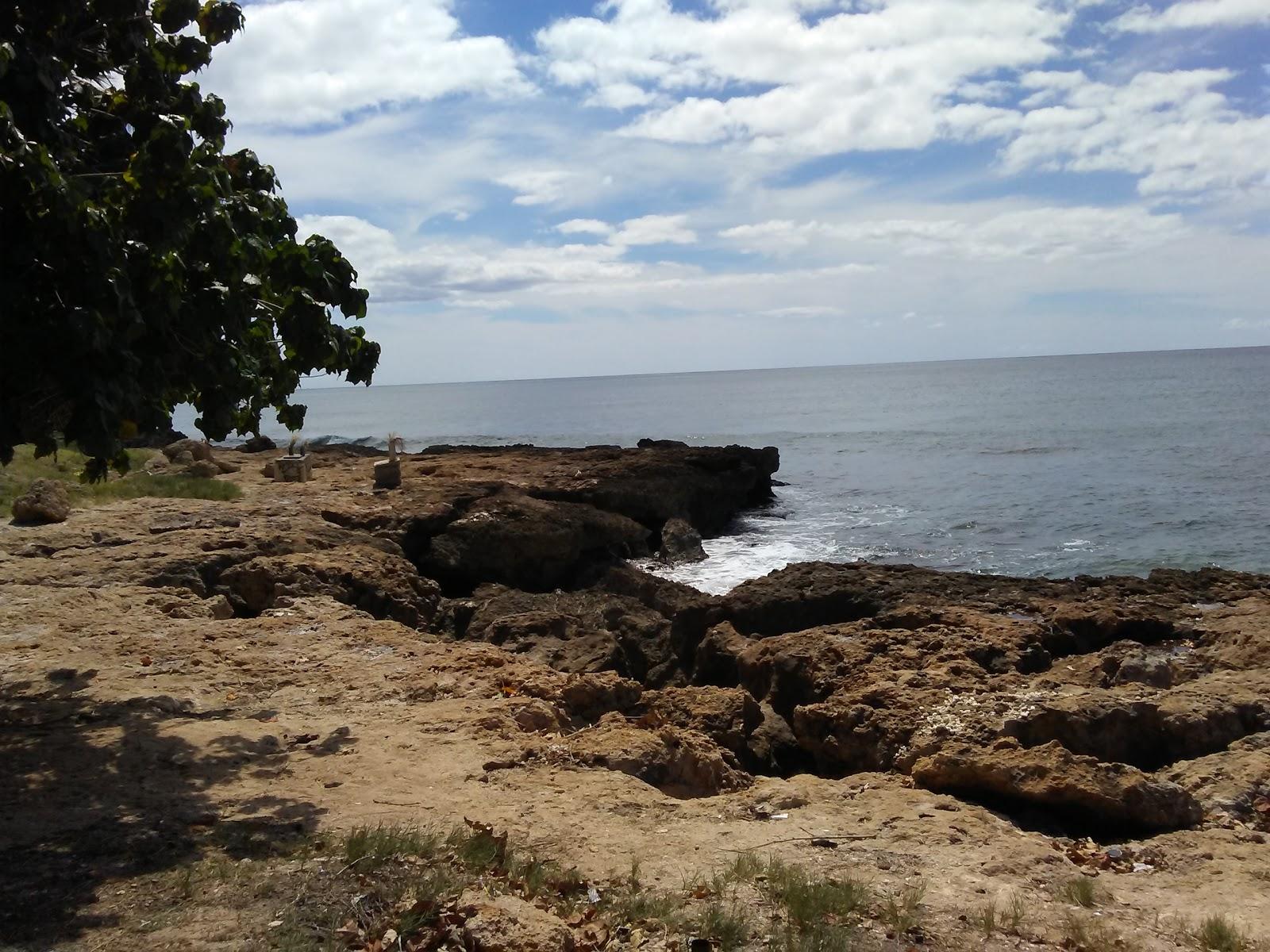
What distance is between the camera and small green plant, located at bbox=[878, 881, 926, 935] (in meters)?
4.87

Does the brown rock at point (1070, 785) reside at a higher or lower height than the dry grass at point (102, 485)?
lower

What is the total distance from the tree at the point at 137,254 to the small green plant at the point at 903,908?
455 cm

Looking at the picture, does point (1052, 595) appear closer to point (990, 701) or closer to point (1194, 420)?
point (990, 701)

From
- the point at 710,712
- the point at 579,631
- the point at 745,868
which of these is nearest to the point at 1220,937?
the point at 745,868

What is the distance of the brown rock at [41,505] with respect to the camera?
1359cm

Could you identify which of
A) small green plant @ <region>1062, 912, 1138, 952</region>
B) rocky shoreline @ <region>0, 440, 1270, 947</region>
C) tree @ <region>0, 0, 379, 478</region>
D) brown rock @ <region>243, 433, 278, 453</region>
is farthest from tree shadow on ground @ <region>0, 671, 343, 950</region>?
brown rock @ <region>243, 433, 278, 453</region>

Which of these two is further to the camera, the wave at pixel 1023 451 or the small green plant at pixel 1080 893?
the wave at pixel 1023 451

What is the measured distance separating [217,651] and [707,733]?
432 centimetres

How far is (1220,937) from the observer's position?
4.80 meters

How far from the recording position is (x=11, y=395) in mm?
5984

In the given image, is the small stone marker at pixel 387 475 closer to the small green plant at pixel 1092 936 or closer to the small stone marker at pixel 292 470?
the small stone marker at pixel 292 470

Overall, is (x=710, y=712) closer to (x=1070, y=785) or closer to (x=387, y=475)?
(x=1070, y=785)

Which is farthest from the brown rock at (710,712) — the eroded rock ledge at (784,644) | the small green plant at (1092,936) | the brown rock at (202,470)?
the brown rock at (202,470)

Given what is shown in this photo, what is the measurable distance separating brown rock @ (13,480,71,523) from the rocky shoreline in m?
0.22
